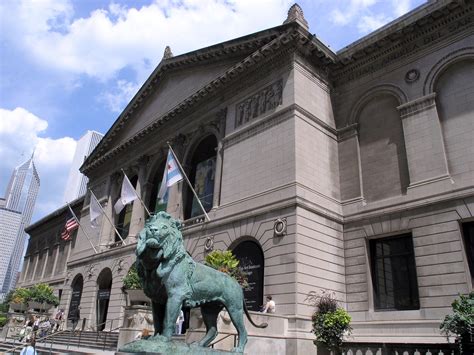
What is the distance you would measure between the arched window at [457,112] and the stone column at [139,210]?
68.8 feet

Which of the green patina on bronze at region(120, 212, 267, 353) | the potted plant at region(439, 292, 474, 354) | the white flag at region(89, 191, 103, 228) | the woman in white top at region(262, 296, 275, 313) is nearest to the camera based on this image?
the green patina on bronze at region(120, 212, 267, 353)

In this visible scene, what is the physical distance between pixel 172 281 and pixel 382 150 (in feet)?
56.2

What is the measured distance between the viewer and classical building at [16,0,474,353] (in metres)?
17.7

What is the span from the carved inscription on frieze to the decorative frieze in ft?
20.0

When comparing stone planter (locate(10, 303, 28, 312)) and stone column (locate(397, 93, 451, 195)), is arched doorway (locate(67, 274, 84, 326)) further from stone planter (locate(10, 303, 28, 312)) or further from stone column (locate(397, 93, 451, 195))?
stone column (locate(397, 93, 451, 195))

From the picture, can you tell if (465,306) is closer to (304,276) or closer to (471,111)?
(304,276)

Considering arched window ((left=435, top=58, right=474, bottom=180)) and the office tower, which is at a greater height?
the office tower

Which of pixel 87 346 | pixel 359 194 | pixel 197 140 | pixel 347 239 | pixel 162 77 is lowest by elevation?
pixel 87 346

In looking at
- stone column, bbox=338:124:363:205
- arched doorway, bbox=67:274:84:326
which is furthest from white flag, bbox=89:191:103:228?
stone column, bbox=338:124:363:205

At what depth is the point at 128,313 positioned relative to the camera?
18.7m

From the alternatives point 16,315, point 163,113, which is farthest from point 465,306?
point 16,315

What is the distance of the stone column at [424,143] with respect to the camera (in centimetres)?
1866

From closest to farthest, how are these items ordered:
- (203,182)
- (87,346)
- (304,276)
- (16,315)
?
(304,276)
(87,346)
(203,182)
(16,315)

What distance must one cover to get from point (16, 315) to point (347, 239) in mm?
30068
